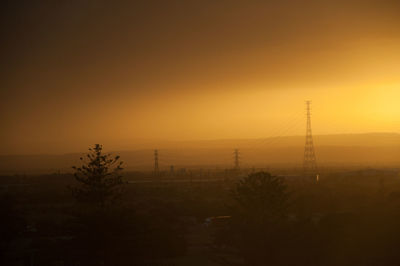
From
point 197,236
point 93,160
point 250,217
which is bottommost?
point 197,236

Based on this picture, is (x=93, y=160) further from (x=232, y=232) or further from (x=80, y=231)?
(x=232, y=232)

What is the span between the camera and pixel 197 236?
109ft

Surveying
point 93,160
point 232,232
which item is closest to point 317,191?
point 232,232

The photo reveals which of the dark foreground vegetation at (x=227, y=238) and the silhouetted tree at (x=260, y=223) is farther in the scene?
the silhouetted tree at (x=260, y=223)

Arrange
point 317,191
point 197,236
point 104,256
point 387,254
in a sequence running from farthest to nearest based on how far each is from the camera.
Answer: point 317,191 < point 197,236 < point 104,256 < point 387,254

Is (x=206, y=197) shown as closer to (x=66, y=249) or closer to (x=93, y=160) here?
(x=93, y=160)

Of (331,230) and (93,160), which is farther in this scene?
(93,160)

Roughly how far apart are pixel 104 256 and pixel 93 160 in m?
8.16

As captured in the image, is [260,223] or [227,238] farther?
[227,238]

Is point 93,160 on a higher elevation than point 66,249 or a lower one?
higher

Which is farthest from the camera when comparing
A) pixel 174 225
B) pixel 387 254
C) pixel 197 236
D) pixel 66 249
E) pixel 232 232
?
pixel 174 225

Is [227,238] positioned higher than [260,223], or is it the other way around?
[260,223]

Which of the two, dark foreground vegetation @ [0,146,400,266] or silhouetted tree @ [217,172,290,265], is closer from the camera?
dark foreground vegetation @ [0,146,400,266]

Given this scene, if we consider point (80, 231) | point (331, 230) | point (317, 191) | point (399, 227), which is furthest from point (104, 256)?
point (317, 191)
